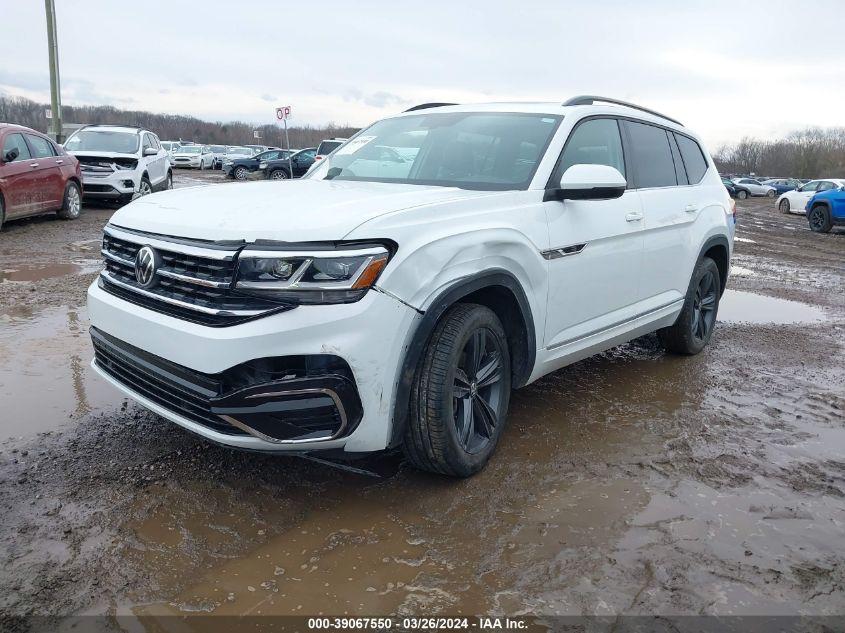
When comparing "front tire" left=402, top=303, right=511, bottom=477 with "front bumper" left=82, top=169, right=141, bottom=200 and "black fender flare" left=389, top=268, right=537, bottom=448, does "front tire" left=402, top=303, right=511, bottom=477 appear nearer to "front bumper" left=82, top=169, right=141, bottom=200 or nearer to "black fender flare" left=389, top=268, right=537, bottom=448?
"black fender flare" left=389, top=268, right=537, bottom=448

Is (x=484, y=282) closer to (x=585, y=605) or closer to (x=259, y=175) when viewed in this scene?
(x=585, y=605)

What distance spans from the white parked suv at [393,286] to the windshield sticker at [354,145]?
0.41ft

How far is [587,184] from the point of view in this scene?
348 cm

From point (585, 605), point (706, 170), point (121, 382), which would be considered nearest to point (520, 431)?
point (585, 605)

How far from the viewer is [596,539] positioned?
9.29ft

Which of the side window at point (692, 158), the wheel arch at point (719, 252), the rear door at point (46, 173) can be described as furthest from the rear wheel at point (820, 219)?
the rear door at point (46, 173)

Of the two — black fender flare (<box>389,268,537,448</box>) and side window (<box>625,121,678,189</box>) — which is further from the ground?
side window (<box>625,121,678,189</box>)

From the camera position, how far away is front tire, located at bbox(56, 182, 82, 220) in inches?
489

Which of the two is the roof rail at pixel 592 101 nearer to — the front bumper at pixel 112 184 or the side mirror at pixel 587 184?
the side mirror at pixel 587 184

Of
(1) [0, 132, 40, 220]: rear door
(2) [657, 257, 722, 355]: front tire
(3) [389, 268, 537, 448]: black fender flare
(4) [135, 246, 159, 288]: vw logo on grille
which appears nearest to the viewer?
(3) [389, 268, 537, 448]: black fender flare

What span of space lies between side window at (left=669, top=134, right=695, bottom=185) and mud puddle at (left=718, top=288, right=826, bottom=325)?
245cm

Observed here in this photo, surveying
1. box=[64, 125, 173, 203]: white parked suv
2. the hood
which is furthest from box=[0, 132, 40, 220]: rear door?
the hood

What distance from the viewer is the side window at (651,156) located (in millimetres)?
4516

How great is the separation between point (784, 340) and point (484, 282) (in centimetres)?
438
